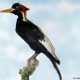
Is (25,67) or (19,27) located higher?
(19,27)

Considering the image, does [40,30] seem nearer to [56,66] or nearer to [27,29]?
[27,29]

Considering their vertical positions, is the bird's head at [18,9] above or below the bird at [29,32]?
above

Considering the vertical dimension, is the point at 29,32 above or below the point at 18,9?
below

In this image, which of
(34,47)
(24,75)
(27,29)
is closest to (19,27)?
(27,29)

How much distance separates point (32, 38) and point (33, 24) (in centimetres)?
48

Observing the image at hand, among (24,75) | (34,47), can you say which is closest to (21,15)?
(34,47)

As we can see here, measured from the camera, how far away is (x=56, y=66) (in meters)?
7.57

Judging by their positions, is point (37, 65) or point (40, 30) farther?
point (40, 30)

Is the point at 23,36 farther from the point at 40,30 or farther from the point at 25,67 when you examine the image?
the point at 25,67

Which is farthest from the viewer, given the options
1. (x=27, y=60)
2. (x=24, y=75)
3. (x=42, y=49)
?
(x=42, y=49)

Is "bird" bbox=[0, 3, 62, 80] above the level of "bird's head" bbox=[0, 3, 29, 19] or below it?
below

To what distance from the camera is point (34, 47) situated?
8117 mm

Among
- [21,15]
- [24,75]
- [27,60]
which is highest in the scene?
[21,15]

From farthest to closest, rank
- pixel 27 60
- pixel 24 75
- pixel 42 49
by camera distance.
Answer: pixel 42 49
pixel 27 60
pixel 24 75
